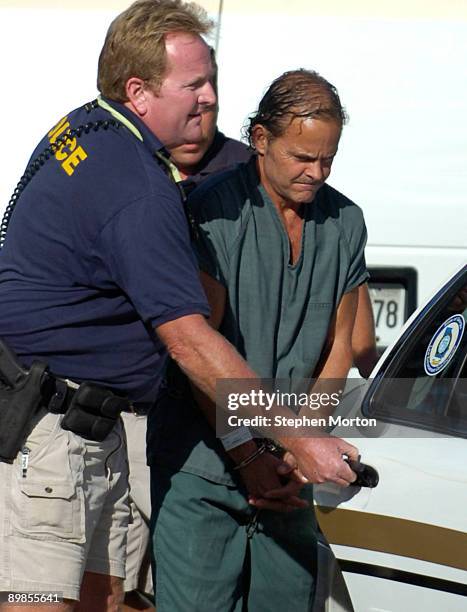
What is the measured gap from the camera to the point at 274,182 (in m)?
3.02

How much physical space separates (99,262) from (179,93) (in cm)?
44

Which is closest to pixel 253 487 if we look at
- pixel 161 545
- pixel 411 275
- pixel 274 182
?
pixel 161 545

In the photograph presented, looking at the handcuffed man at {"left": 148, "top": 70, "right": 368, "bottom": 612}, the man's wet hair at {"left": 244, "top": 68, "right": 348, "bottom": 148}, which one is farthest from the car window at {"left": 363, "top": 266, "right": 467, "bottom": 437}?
the man's wet hair at {"left": 244, "top": 68, "right": 348, "bottom": 148}

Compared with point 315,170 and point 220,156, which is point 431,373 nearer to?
point 315,170

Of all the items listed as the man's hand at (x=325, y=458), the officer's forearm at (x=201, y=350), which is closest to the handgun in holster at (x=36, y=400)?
the officer's forearm at (x=201, y=350)

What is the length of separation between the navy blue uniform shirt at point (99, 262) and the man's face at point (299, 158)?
378 millimetres

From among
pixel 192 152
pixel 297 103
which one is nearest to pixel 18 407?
pixel 297 103

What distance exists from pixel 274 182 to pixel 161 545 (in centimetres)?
95

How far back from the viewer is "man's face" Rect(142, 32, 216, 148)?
277 cm

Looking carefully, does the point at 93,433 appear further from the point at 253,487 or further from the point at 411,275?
the point at 411,275

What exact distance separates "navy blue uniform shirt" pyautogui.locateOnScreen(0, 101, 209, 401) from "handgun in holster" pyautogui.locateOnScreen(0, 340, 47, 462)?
4cm

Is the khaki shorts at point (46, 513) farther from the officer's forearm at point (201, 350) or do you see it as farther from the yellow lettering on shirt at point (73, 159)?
the yellow lettering on shirt at point (73, 159)

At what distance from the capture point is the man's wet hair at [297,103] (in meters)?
2.95

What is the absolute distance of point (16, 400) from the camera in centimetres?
272
